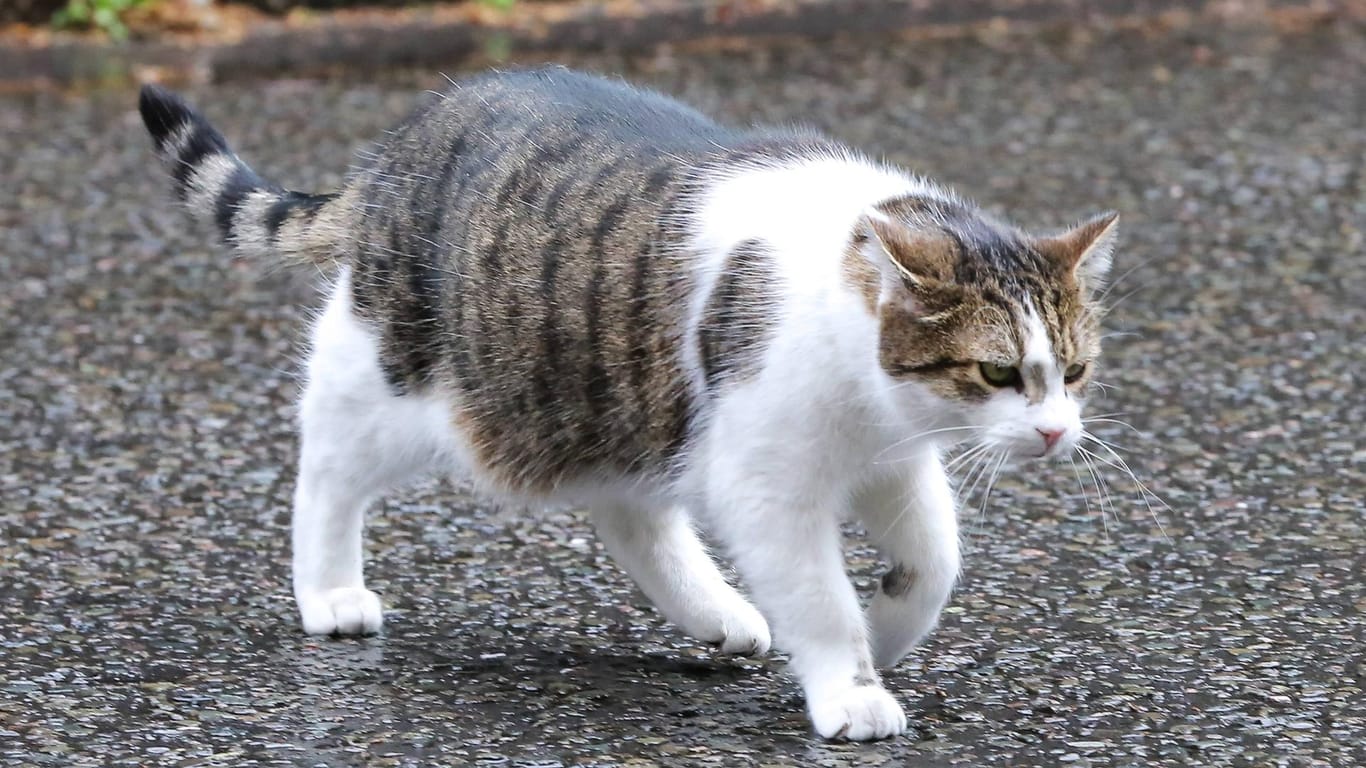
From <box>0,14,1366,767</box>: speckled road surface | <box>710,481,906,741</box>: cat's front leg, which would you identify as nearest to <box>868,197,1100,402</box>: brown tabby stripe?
<box>710,481,906,741</box>: cat's front leg

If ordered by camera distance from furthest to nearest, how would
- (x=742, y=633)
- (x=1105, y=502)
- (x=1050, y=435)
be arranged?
(x=1105, y=502), (x=742, y=633), (x=1050, y=435)

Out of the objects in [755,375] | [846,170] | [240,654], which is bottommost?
[240,654]

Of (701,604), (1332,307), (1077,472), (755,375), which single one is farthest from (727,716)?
(1332,307)

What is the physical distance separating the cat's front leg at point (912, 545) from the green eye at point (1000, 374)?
0.30 meters

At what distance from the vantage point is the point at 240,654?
360 cm

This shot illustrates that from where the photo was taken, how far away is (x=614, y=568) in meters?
4.05

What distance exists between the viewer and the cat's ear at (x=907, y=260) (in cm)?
304

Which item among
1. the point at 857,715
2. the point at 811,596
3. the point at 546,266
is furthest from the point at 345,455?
the point at 857,715

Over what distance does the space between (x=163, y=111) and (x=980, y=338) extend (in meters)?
1.81

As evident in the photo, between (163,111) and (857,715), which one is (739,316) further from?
(163,111)

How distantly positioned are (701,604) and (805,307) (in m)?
0.68

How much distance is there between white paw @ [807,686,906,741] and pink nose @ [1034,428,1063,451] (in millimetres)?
484

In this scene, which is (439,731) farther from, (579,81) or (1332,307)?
(1332,307)

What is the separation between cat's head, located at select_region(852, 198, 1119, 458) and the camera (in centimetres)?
303
